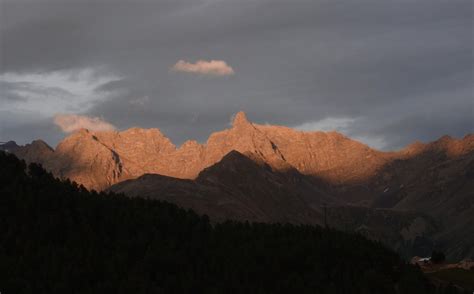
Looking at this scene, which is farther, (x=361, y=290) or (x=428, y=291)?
(x=361, y=290)

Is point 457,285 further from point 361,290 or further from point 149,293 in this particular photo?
point 149,293

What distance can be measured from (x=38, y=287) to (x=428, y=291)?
86224mm

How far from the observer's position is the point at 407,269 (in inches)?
7761

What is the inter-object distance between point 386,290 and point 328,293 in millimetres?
13241

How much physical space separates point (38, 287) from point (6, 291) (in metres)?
8.09

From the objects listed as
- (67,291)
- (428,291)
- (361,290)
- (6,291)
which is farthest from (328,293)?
(6,291)

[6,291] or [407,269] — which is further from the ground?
[407,269]

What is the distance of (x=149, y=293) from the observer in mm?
197500

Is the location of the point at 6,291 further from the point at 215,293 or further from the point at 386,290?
the point at 386,290

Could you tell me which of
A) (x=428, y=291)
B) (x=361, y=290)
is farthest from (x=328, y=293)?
(x=428, y=291)

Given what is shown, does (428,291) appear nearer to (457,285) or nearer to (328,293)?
(457,285)

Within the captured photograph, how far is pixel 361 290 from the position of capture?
199000mm

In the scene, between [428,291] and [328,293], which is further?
[328,293]

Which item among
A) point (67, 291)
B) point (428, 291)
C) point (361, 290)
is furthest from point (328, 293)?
point (67, 291)
